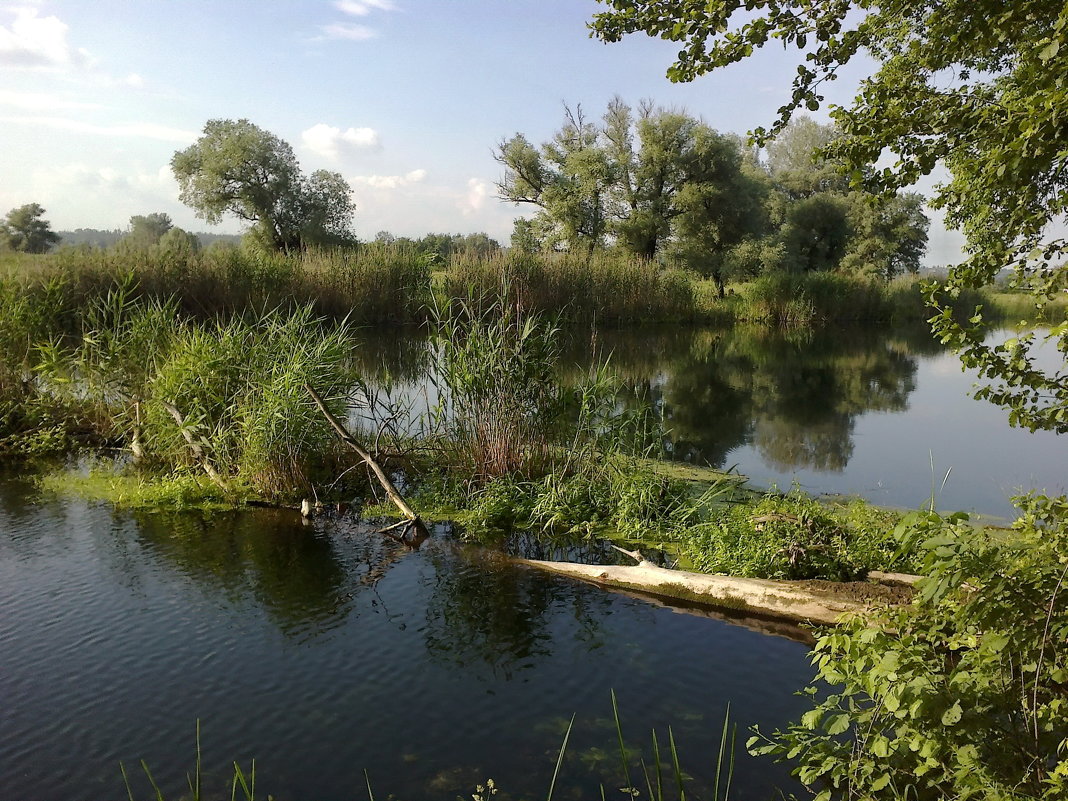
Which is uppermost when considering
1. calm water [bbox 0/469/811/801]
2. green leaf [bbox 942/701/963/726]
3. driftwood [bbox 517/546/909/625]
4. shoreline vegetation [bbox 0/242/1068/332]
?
shoreline vegetation [bbox 0/242/1068/332]

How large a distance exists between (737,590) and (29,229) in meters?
79.2

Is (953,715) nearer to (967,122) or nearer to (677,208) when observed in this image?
(967,122)

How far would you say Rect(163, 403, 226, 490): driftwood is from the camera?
880cm

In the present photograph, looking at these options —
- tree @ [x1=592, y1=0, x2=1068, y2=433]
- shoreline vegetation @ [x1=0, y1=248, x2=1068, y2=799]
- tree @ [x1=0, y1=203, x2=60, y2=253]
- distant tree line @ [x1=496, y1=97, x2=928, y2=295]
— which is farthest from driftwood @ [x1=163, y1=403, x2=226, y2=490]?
tree @ [x1=0, y1=203, x2=60, y2=253]

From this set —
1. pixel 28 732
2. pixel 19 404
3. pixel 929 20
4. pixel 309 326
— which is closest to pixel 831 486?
pixel 309 326

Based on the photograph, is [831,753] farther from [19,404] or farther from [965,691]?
[19,404]

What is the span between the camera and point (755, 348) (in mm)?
26656

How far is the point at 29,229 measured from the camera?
68688 mm

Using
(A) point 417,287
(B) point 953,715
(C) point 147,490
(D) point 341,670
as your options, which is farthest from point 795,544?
(A) point 417,287

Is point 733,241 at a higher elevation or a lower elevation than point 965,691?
higher

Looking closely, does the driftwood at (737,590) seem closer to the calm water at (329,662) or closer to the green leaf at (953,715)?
the calm water at (329,662)

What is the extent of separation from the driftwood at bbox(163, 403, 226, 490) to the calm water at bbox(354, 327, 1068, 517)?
5073mm

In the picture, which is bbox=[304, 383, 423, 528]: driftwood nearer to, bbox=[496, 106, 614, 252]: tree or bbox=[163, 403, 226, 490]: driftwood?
bbox=[163, 403, 226, 490]: driftwood

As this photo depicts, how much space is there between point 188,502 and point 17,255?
12305 millimetres
